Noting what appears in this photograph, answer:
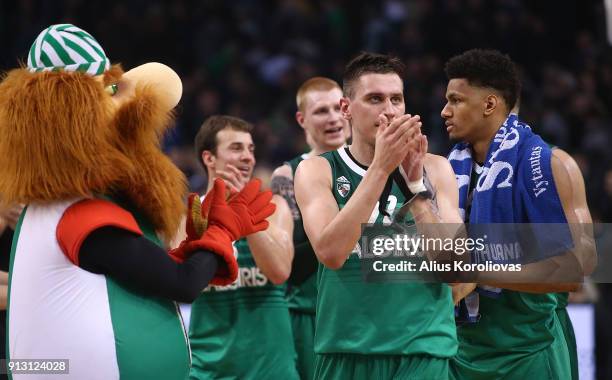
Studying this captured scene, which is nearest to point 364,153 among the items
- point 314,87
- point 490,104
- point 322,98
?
point 490,104

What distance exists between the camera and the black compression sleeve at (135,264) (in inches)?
130

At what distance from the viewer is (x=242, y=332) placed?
551 cm

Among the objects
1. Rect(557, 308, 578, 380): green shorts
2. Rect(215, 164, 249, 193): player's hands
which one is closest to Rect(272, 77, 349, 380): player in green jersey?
Rect(215, 164, 249, 193): player's hands

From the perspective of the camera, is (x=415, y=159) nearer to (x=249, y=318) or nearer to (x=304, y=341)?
(x=249, y=318)

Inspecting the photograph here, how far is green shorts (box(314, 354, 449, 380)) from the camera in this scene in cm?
411

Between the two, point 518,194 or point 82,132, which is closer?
point 82,132

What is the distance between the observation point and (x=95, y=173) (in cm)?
339

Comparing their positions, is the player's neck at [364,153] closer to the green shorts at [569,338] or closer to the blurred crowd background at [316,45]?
the green shorts at [569,338]

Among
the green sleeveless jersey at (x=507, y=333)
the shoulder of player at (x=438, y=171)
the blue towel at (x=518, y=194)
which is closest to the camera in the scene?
the shoulder of player at (x=438, y=171)

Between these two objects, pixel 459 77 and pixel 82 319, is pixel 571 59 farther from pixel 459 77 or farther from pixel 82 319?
pixel 82 319

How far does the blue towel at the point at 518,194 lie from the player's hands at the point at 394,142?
1.03 metres

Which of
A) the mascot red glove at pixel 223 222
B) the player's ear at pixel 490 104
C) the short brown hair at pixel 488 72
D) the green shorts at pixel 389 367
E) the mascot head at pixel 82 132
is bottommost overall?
the green shorts at pixel 389 367

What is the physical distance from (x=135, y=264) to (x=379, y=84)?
177cm

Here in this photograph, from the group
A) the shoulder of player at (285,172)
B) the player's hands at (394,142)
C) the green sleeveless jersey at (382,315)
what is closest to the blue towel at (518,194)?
the green sleeveless jersey at (382,315)
